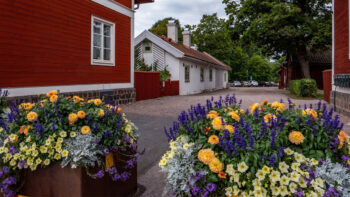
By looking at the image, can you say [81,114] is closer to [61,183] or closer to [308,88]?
[61,183]

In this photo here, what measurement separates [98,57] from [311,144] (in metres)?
9.56

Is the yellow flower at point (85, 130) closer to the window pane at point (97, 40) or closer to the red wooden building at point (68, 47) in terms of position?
the red wooden building at point (68, 47)

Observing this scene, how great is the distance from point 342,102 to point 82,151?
9.82 m

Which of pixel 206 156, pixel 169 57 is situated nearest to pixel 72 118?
pixel 206 156

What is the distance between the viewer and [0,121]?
8.25 feet

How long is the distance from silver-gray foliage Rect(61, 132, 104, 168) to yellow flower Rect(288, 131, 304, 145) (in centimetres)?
158

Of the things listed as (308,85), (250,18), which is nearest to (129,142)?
(308,85)

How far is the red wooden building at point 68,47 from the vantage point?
698 centimetres

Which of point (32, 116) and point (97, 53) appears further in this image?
point (97, 53)

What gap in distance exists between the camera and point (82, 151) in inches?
87.5

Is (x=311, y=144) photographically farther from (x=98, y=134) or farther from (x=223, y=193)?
(x=98, y=134)

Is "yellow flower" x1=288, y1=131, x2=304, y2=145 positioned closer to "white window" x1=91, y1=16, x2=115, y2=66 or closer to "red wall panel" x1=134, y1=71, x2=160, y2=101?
"white window" x1=91, y1=16, x2=115, y2=66

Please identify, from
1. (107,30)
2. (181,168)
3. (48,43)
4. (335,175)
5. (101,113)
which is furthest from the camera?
(107,30)

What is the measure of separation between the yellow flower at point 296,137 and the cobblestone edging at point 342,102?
27.0 feet
